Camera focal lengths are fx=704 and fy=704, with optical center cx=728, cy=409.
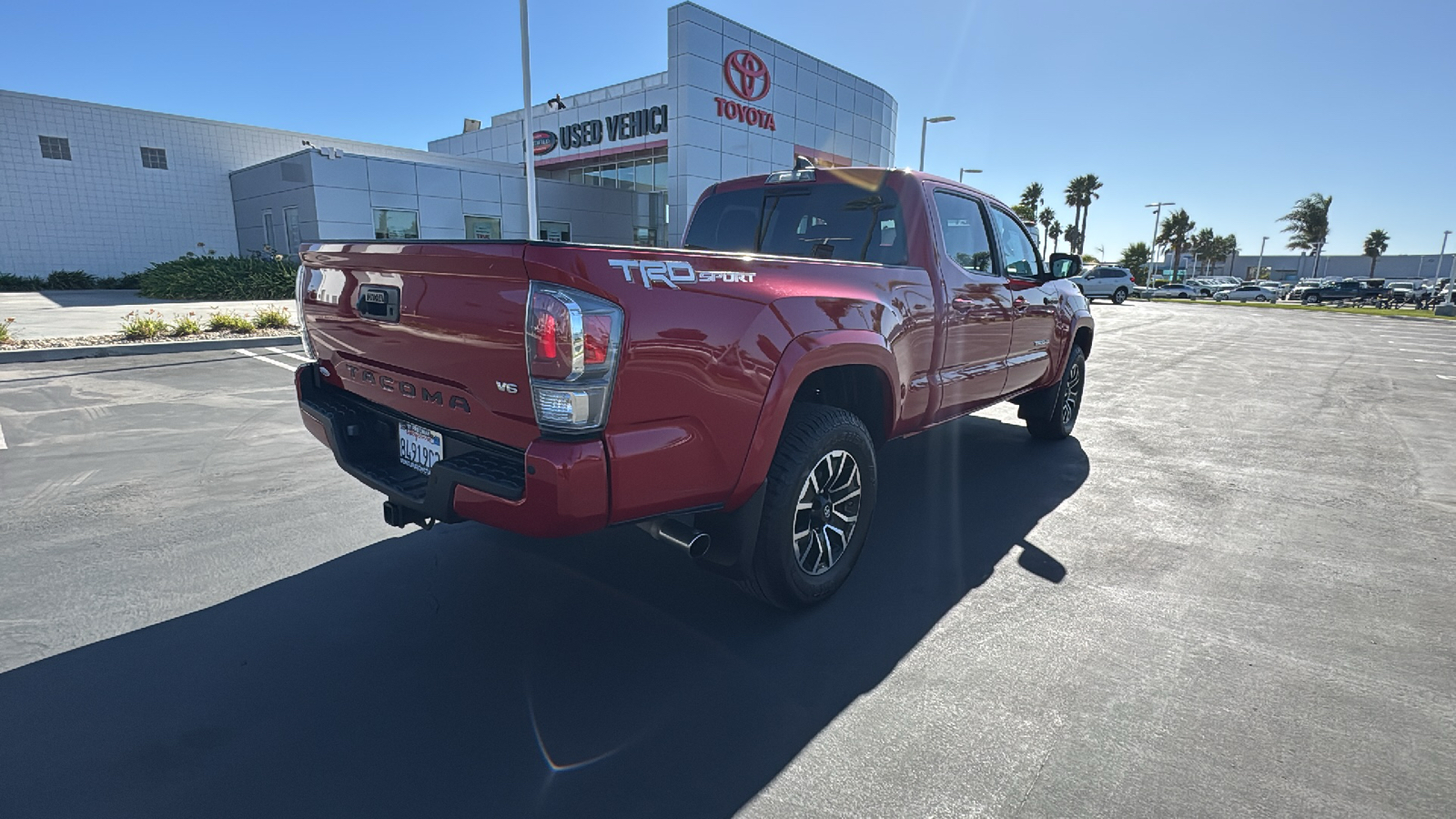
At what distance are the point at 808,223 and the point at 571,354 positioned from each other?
2.58m

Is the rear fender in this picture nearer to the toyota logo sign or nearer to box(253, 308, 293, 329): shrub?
box(253, 308, 293, 329): shrub

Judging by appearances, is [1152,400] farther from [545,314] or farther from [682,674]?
[545,314]

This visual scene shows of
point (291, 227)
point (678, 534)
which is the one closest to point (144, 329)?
point (678, 534)

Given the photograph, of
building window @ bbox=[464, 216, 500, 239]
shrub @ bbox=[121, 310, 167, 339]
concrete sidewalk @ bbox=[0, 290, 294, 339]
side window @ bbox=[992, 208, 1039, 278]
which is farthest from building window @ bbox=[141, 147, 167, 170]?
side window @ bbox=[992, 208, 1039, 278]

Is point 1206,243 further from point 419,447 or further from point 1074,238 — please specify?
point 419,447

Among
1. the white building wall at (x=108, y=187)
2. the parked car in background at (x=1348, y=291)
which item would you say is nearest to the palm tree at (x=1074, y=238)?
the parked car in background at (x=1348, y=291)

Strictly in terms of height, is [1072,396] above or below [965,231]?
below

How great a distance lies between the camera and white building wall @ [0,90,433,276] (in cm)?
2388

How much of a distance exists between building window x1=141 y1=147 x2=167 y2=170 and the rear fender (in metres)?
32.9

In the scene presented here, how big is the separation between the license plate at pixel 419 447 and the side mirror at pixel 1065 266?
470 cm

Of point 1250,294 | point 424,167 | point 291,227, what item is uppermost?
point 424,167

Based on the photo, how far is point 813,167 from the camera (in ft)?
14.2

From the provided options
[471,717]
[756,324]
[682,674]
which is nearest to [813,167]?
[756,324]

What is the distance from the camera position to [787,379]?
8.95 ft
